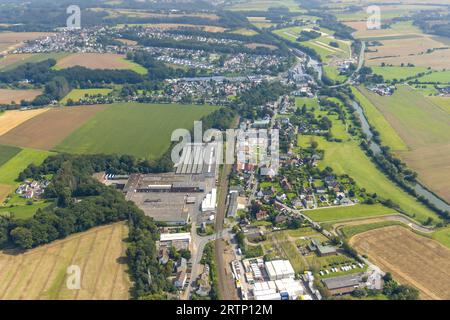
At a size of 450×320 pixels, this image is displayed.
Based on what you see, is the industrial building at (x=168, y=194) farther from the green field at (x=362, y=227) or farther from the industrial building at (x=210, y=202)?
the green field at (x=362, y=227)

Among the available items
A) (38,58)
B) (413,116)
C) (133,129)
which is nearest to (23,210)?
(133,129)

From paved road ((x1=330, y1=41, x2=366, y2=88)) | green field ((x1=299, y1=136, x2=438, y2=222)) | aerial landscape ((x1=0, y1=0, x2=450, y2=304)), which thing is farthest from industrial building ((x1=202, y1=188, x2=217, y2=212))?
paved road ((x1=330, y1=41, x2=366, y2=88))

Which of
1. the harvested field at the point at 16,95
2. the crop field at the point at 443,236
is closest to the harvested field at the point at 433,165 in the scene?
the crop field at the point at 443,236

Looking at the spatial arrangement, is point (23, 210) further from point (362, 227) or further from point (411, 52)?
point (411, 52)

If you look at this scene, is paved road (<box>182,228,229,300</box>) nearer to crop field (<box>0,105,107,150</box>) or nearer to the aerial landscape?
the aerial landscape

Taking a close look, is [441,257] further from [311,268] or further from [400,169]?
[400,169]

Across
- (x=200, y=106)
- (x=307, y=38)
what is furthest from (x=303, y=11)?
(x=200, y=106)
